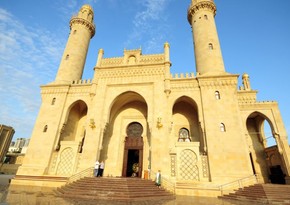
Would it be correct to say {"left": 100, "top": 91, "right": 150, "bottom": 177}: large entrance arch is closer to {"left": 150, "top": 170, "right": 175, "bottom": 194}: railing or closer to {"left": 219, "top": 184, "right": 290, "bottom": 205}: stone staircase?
{"left": 150, "top": 170, "right": 175, "bottom": 194}: railing

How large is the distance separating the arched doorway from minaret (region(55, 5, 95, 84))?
8568 mm

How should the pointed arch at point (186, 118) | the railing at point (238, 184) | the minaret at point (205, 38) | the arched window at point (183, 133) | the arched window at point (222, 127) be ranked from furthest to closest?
the minaret at point (205, 38) → the arched window at point (183, 133) → the pointed arch at point (186, 118) → the arched window at point (222, 127) → the railing at point (238, 184)

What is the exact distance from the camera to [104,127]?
46.5 ft

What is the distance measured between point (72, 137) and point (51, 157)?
282 cm

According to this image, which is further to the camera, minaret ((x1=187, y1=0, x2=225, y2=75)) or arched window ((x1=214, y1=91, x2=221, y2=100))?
minaret ((x1=187, y1=0, x2=225, y2=75))

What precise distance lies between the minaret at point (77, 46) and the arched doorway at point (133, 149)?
8568 mm

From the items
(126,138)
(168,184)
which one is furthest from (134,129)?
(168,184)

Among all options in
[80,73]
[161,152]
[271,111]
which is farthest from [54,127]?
[271,111]

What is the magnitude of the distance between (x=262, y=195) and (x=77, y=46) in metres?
21.4

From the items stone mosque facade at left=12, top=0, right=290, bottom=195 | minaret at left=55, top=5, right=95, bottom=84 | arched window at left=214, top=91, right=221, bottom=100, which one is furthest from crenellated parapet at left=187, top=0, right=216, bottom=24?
minaret at left=55, top=5, right=95, bottom=84

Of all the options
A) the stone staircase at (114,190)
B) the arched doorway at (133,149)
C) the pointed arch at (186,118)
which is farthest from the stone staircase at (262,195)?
the arched doorway at (133,149)

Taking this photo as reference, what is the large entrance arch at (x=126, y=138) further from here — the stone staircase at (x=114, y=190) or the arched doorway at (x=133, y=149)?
the stone staircase at (x=114, y=190)

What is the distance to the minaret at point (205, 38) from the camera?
15.3 metres

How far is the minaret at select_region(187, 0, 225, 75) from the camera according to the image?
50.3 ft
